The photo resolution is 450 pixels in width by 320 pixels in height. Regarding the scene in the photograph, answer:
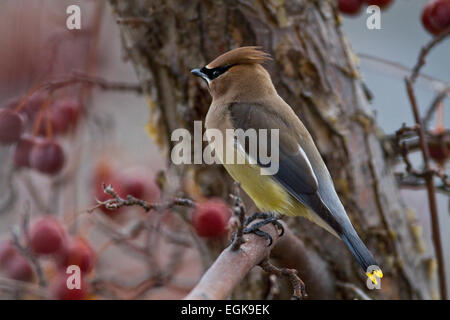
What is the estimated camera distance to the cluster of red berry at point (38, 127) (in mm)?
1717

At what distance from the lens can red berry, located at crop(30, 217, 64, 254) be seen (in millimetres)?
1736

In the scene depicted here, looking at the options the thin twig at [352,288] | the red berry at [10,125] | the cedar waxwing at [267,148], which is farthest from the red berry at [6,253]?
the thin twig at [352,288]

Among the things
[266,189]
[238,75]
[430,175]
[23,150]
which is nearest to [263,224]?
[266,189]

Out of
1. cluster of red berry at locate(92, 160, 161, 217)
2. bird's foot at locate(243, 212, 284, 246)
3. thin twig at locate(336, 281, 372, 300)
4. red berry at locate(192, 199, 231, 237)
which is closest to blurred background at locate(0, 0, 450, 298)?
cluster of red berry at locate(92, 160, 161, 217)

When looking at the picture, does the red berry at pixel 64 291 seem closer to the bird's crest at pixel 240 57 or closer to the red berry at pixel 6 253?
the red berry at pixel 6 253

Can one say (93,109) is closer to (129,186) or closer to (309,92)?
(129,186)

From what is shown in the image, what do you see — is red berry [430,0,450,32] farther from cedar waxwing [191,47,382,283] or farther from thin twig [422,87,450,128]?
cedar waxwing [191,47,382,283]

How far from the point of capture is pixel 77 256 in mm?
1751

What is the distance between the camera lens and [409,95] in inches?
77.0

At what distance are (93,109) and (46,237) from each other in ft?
2.20

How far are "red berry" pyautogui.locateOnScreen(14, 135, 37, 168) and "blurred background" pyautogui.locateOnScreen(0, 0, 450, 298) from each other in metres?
0.02

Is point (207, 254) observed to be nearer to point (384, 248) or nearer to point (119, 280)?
point (119, 280)

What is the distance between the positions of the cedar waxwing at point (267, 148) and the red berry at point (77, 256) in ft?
1.47
